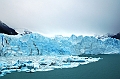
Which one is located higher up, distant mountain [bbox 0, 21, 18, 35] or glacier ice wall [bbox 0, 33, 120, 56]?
distant mountain [bbox 0, 21, 18, 35]

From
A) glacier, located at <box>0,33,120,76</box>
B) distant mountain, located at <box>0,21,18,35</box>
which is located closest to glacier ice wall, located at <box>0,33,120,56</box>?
glacier, located at <box>0,33,120,76</box>

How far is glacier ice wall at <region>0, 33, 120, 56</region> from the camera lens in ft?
34.7

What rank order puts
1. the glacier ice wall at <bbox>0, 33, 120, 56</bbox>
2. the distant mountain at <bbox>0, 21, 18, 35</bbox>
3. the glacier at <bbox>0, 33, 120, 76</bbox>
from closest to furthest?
1. the glacier at <bbox>0, 33, 120, 76</bbox>
2. the glacier ice wall at <bbox>0, 33, 120, 56</bbox>
3. the distant mountain at <bbox>0, 21, 18, 35</bbox>

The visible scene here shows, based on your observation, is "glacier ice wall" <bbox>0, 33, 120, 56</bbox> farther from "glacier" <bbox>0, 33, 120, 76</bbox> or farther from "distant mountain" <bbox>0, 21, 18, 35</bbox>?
"distant mountain" <bbox>0, 21, 18, 35</bbox>

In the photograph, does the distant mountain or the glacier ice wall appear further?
the distant mountain

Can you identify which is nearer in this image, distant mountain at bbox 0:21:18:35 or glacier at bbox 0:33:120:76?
glacier at bbox 0:33:120:76

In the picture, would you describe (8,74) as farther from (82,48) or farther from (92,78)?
(82,48)

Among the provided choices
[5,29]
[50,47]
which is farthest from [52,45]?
[5,29]

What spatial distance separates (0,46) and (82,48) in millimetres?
6232

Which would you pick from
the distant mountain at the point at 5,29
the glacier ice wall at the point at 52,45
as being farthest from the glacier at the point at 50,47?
the distant mountain at the point at 5,29

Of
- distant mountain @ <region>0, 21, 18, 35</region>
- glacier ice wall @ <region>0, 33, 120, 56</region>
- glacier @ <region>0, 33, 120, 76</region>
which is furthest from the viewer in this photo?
distant mountain @ <region>0, 21, 18, 35</region>

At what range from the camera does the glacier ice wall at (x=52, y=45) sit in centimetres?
1058

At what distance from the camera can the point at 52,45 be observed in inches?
464

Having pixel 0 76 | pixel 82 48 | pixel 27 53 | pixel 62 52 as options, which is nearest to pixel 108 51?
pixel 82 48
